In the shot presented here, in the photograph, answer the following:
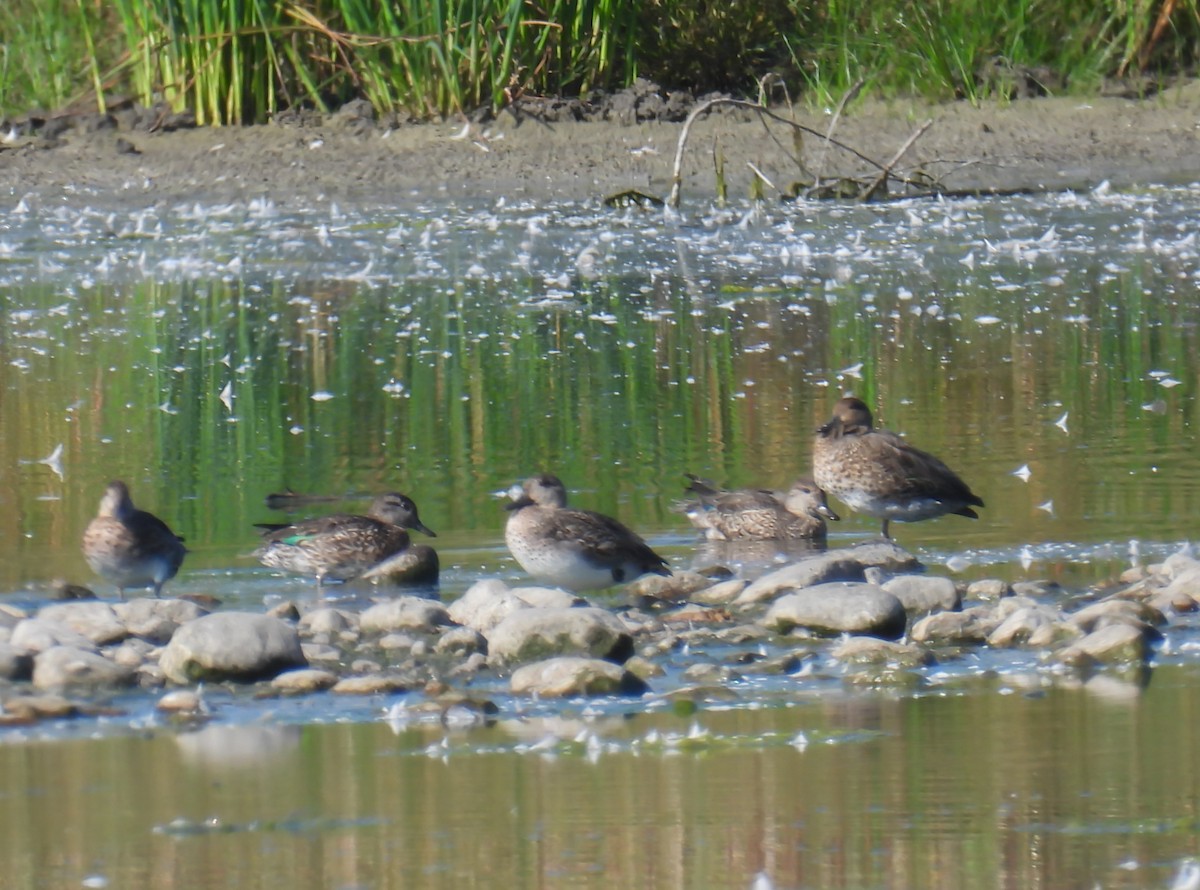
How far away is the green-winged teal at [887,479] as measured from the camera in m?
8.23

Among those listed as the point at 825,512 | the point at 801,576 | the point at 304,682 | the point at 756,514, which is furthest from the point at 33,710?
the point at 825,512

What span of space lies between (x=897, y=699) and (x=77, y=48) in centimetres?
1721

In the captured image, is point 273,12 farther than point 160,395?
Yes

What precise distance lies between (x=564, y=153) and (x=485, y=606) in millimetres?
13489

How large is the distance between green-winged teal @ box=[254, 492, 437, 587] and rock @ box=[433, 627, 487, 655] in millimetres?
1410

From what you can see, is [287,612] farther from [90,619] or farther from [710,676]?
[710,676]

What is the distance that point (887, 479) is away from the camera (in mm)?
8336

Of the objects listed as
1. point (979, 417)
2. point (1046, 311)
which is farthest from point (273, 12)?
point (979, 417)

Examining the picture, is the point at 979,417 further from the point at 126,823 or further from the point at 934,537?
the point at 126,823

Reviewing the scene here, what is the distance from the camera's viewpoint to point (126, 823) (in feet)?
15.8

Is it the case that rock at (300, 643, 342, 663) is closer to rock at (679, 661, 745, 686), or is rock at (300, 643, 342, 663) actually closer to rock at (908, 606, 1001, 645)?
rock at (679, 661, 745, 686)

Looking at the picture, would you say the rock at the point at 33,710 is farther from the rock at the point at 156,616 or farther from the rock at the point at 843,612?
the rock at the point at 843,612

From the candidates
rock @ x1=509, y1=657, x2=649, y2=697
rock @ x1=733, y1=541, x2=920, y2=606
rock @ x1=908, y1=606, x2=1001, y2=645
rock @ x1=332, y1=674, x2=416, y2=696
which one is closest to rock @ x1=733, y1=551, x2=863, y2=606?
rock @ x1=733, y1=541, x2=920, y2=606

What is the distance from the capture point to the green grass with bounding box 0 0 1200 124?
800 inches
